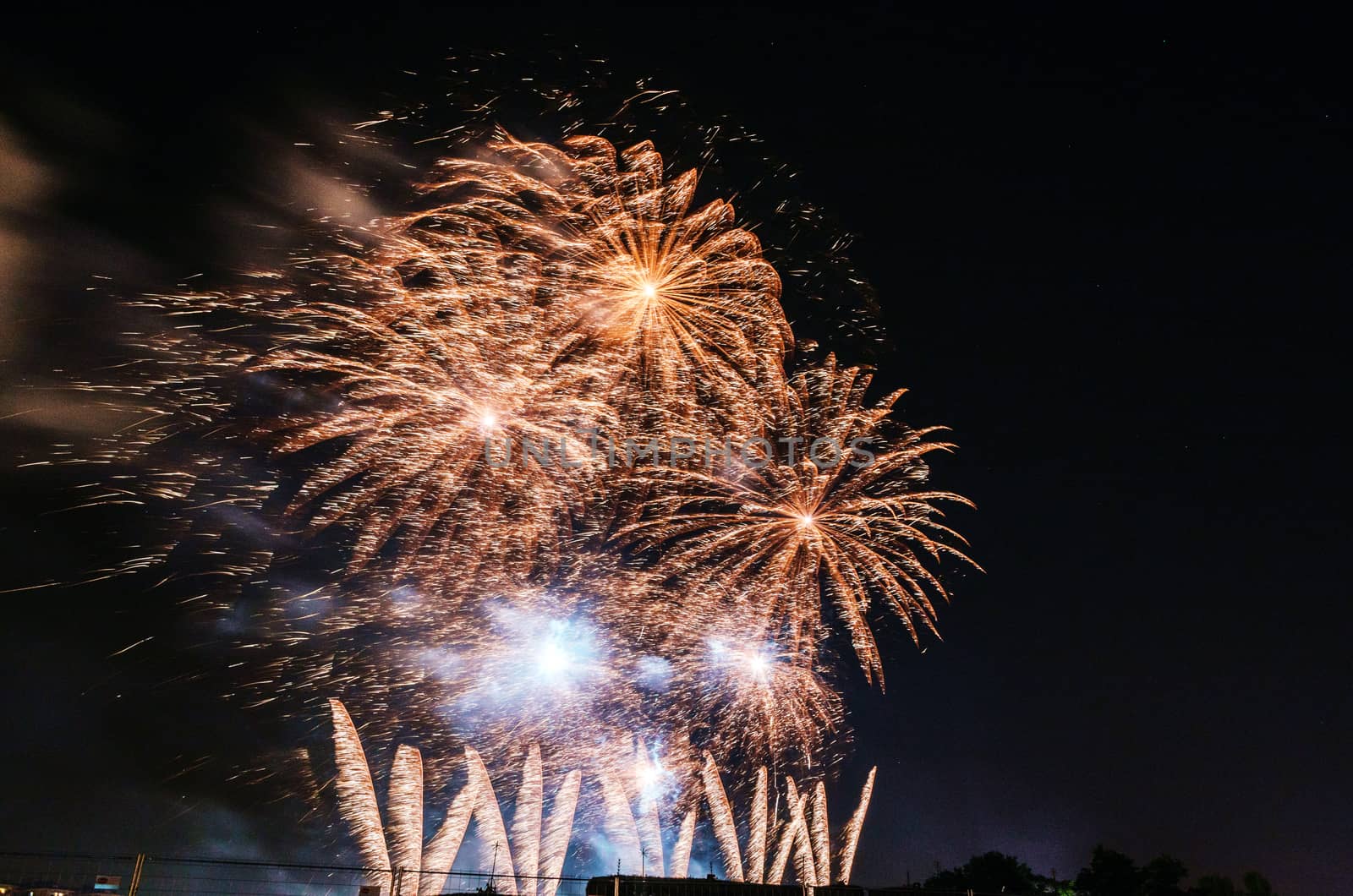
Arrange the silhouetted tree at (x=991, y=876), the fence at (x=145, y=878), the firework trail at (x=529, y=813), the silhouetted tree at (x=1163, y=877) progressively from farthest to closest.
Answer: the silhouetted tree at (x=991, y=876) < the silhouetted tree at (x=1163, y=877) < the firework trail at (x=529, y=813) < the fence at (x=145, y=878)

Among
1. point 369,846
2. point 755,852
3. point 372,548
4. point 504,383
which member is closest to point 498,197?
point 504,383

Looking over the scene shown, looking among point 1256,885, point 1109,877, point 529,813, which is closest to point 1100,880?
point 1109,877

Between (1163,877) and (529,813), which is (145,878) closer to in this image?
(529,813)

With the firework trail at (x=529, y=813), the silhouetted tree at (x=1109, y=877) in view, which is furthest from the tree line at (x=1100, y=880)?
the firework trail at (x=529, y=813)

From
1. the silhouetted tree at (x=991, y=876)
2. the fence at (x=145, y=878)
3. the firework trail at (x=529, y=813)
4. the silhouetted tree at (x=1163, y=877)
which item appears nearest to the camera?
the fence at (x=145, y=878)

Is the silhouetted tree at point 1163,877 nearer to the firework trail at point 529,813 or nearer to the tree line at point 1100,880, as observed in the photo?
the tree line at point 1100,880

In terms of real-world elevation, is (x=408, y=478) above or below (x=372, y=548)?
above

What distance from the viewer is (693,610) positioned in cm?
2316

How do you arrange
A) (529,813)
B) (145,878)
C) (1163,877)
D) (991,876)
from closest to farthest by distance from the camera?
(145,878) < (529,813) < (1163,877) < (991,876)

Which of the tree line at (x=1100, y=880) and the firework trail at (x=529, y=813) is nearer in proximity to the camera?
the firework trail at (x=529, y=813)

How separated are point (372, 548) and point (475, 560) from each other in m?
2.50

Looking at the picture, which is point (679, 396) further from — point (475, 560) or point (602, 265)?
point (475, 560)

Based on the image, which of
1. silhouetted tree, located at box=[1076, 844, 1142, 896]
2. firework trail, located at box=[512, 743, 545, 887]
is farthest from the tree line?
firework trail, located at box=[512, 743, 545, 887]

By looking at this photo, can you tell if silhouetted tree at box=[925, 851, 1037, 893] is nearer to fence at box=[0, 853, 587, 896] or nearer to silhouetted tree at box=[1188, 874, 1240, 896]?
silhouetted tree at box=[1188, 874, 1240, 896]
